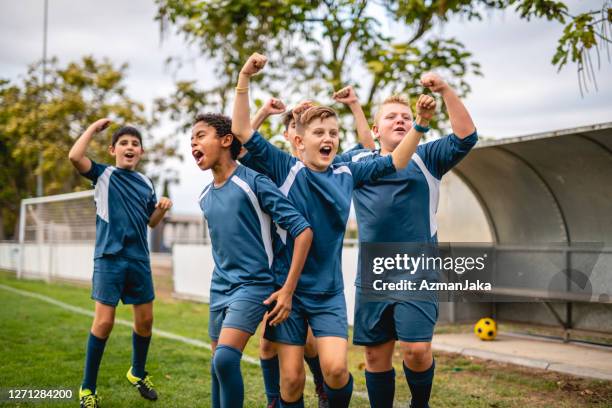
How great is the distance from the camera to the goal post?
17.3m

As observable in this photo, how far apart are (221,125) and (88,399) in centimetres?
234

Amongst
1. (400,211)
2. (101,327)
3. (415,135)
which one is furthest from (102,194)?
(415,135)

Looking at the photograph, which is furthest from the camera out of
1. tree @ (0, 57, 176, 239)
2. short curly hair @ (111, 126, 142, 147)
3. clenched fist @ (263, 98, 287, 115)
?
tree @ (0, 57, 176, 239)

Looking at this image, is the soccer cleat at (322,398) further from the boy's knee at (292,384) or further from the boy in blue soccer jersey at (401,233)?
the boy's knee at (292,384)

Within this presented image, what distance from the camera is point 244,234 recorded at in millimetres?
3656

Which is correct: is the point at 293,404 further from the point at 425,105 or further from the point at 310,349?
the point at 425,105

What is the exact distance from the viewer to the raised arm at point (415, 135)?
11.4ft

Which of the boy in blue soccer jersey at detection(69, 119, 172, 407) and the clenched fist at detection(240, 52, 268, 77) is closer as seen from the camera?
the clenched fist at detection(240, 52, 268, 77)

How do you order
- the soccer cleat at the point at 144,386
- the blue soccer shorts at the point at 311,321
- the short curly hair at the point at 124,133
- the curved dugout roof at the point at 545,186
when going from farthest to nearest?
the curved dugout roof at the point at 545,186, the short curly hair at the point at 124,133, the soccer cleat at the point at 144,386, the blue soccer shorts at the point at 311,321

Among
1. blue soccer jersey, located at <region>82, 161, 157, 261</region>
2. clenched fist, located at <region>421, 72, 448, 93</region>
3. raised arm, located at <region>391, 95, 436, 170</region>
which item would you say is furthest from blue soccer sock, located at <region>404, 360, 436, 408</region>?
blue soccer jersey, located at <region>82, 161, 157, 261</region>

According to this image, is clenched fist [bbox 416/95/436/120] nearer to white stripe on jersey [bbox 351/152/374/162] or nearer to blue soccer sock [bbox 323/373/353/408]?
Answer: white stripe on jersey [bbox 351/152/374/162]

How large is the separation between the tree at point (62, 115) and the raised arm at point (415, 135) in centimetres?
2046

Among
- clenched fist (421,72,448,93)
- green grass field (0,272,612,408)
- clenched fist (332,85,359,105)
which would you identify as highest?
clenched fist (332,85,359,105)

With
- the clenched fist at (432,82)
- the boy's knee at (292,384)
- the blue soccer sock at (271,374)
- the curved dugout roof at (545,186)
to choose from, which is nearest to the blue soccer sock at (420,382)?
the boy's knee at (292,384)
